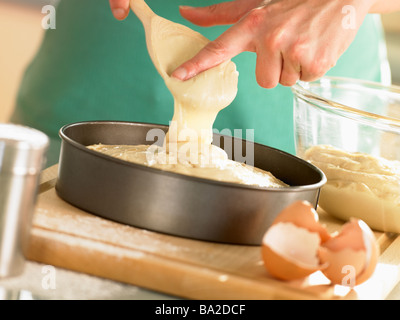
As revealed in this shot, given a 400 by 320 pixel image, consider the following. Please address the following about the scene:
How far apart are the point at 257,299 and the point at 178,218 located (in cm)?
19

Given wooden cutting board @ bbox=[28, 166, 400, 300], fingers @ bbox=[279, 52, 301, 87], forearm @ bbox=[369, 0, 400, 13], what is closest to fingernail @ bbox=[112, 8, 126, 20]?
A: fingers @ bbox=[279, 52, 301, 87]

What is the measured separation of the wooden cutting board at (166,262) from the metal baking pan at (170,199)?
22 millimetres

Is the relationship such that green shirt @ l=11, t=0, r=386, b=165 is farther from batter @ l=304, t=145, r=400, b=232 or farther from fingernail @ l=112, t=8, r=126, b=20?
batter @ l=304, t=145, r=400, b=232

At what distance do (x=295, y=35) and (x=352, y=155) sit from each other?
0.94ft

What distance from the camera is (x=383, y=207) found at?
1.25 meters

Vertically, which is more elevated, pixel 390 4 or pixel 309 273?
pixel 390 4

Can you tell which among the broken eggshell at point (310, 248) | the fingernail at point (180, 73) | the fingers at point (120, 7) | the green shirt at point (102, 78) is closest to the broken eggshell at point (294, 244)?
the broken eggshell at point (310, 248)

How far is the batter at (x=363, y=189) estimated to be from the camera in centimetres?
125

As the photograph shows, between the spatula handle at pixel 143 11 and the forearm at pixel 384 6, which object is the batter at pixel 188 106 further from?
the forearm at pixel 384 6

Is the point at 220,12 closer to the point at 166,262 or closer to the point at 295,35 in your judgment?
the point at 295,35

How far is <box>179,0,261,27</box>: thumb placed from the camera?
4.88ft

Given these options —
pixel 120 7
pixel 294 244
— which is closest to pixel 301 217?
pixel 294 244

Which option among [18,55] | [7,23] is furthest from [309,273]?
[7,23]
